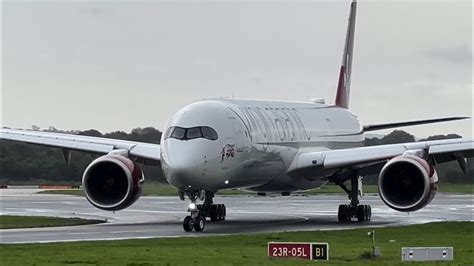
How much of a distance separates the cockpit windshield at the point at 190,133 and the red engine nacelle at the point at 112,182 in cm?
265

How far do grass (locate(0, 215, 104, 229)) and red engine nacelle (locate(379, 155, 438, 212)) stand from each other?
913 centimetres

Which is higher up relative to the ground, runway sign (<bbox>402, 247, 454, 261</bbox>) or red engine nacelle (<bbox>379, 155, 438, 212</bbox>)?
red engine nacelle (<bbox>379, 155, 438, 212</bbox>)

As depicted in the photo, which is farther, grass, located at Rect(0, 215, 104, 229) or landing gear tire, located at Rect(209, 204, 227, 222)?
landing gear tire, located at Rect(209, 204, 227, 222)

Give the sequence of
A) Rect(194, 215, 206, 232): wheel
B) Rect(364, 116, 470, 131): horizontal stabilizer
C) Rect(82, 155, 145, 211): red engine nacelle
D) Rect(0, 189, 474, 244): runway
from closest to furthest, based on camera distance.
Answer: Rect(0, 189, 474, 244): runway
Rect(194, 215, 206, 232): wheel
Rect(82, 155, 145, 211): red engine nacelle
Rect(364, 116, 470, 131): horizontal stabilizer

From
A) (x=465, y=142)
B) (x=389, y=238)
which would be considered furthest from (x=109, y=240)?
(x=465, y=142)

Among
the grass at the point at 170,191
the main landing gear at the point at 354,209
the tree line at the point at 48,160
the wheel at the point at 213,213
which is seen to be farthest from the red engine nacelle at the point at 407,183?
the tree line at the point at 48,160

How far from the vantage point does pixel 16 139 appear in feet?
137

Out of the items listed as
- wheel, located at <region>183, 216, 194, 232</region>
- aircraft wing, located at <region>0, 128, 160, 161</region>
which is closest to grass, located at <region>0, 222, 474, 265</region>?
wheel, located at <region>183, 216, 194, 232</region>

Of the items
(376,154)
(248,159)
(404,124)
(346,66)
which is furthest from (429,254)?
(346,66)

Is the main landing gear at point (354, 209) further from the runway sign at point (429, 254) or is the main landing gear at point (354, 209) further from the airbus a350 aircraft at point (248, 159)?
the runway sign at point (429, 254)

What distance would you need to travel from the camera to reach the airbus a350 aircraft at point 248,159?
34.5 metres

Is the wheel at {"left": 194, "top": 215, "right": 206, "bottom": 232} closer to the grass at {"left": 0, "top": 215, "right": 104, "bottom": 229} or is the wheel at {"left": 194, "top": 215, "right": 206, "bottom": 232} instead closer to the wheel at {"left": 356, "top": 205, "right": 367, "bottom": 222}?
the grass at {"left": 0, "top": 215, "right": 104, "bottom": 229}

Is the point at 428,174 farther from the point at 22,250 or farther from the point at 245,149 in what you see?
the point at 22,250

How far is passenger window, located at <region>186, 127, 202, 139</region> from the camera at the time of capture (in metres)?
34.5
